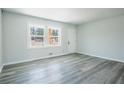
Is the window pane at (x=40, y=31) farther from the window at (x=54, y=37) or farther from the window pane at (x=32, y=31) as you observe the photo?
the window at (x=54, y=37)

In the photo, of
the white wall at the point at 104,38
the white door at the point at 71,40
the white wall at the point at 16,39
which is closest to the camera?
the white wall at the point at 16,39

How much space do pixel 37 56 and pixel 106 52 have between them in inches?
157

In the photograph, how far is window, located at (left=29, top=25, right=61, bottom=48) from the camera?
4525mm

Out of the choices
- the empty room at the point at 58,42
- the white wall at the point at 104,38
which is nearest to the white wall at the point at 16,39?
the empty room at the point at 58,42

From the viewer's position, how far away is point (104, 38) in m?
4.96

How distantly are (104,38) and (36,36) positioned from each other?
3939 mm

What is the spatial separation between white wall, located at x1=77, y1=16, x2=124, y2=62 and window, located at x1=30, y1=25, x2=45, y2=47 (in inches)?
123

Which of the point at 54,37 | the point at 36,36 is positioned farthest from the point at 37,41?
the point at 54,37

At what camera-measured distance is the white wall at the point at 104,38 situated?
14.1 ft

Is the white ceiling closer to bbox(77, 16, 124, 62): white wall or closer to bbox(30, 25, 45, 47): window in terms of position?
bbox(77, 16, 124, 62): white wall

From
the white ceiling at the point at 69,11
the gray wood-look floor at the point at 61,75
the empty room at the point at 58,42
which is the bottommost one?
the gray wood-look floor at the point at 61,75

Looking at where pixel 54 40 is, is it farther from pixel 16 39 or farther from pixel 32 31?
pixel 16 39
